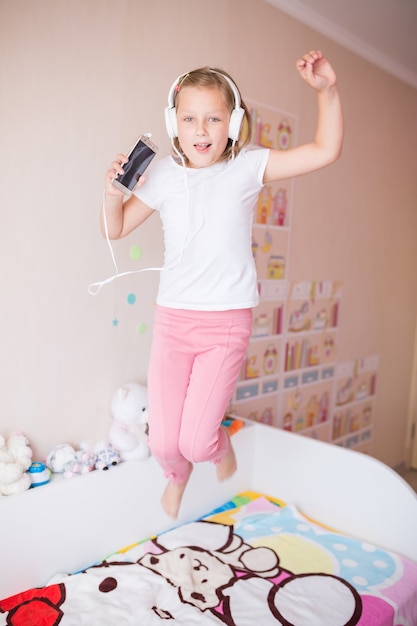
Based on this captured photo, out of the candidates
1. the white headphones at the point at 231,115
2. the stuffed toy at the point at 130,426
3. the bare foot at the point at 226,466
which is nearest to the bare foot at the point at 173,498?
the bare foot at the point at 226,466

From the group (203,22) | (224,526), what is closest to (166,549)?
(224,526)

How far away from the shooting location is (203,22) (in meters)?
2.23

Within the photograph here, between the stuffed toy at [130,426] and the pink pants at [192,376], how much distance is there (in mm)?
393

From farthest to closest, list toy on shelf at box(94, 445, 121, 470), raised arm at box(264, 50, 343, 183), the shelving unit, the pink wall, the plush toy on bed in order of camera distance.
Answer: the shelving unit
toy on shelf at box(94, 445, 121, 470)
the pink wall
the plush toy on bed
raised arm at box(264, 50, 343, 183)

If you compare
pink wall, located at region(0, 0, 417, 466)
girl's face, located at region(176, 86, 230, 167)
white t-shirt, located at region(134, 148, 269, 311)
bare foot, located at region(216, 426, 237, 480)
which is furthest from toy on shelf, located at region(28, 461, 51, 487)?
girl's face, located at region(176, 86, 230, 167)

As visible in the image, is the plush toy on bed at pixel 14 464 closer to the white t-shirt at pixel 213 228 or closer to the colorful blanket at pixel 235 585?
the colorful blanket at pixel 235 585

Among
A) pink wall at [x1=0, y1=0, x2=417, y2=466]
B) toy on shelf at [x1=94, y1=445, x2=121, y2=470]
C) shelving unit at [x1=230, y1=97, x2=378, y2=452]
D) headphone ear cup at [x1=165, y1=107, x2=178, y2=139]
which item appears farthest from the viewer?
shelving unit at [x1=230, y1=97, x2=378, y2=452]

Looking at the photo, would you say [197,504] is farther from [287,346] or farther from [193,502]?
[287,346]

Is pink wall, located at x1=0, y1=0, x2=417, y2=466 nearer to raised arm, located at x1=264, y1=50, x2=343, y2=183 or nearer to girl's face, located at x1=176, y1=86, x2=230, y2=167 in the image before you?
girl's face, located at x1=176, y1=86, x2=230, y2=167

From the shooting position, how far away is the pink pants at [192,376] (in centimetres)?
151

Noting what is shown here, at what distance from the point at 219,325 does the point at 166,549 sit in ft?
2.74

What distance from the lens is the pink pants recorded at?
59.3 inches

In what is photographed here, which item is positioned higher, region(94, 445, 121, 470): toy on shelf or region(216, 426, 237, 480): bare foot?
region(216, 426, 237, 480): bare foot

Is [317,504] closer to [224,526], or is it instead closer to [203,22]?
[224,526]
